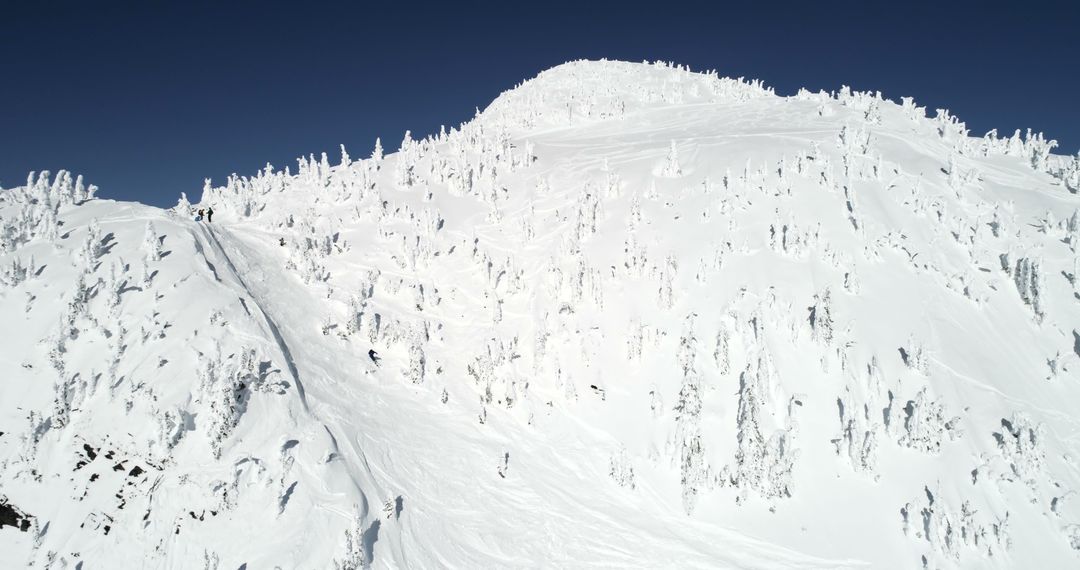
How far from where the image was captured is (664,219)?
133 ft

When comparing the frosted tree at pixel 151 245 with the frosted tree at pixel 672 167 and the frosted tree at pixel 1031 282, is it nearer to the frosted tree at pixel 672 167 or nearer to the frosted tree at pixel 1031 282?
the frosted tree at pixel 672 167

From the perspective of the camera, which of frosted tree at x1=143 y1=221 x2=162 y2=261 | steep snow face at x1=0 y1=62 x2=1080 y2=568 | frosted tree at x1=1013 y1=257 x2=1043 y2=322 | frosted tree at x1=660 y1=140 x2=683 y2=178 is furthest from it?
frosted tree at x1=660 y1=140 x2=683 y2=178

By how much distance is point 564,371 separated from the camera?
32.4m

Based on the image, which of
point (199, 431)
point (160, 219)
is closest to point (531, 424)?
point (199, 431)

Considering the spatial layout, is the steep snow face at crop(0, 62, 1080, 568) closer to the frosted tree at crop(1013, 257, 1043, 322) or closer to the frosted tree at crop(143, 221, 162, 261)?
the frosted tree at crop(1013, 257, 1043, 322)

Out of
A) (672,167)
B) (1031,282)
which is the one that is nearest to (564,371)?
(672,167)

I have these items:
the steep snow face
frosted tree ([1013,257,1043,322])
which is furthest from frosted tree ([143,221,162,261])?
frosted tree ([1013,257,1043,322])

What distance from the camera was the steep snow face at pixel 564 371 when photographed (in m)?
20.6

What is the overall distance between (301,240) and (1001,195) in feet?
170

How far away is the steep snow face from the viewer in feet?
67.7

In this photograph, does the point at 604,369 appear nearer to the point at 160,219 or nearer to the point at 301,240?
the point at 301,240

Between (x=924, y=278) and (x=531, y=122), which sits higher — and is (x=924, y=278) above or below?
below

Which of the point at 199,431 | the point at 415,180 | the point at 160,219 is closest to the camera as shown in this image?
the point at 199,431

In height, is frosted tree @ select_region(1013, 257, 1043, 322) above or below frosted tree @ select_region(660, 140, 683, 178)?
below
